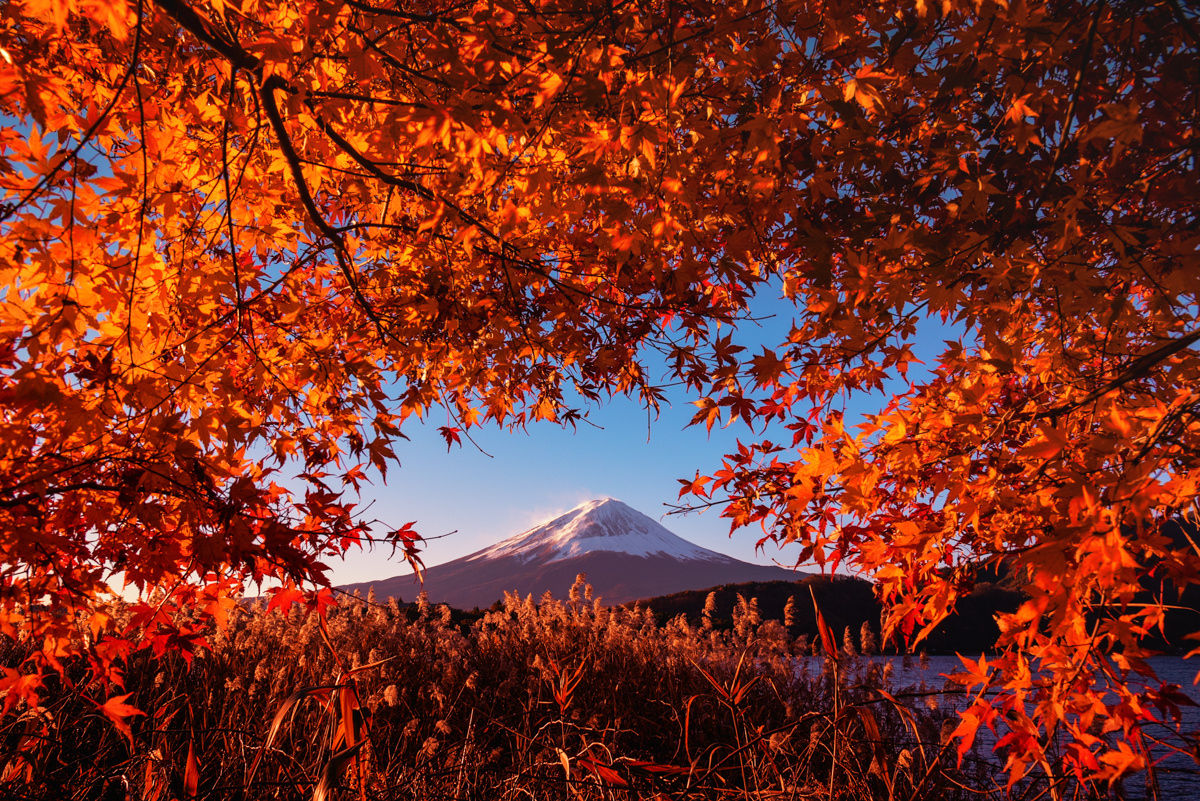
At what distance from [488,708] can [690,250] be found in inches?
136

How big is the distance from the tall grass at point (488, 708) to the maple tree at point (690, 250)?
609mm

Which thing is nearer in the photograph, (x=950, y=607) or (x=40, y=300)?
(x=40, y=300)

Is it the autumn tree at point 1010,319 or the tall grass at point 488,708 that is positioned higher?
the autumn tree at point 1010,319

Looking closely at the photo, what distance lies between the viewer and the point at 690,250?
1945 millimetres

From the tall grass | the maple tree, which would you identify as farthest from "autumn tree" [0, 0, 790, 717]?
the tall grass

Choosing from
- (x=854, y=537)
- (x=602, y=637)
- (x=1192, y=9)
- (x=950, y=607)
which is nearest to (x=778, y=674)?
(x=602, y=637)

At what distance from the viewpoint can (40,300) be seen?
1.49 m

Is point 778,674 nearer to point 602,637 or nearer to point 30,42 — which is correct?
point 602,637

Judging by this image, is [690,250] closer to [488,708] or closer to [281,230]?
[281,230]

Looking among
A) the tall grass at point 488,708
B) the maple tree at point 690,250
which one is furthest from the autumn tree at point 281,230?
the tall grass at point 488,708

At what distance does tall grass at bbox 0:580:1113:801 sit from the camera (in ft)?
7.58

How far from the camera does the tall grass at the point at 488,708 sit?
231cm

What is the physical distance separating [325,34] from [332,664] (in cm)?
428

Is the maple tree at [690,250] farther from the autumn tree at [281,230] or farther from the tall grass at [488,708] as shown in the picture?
the tall grass at [488,708]
